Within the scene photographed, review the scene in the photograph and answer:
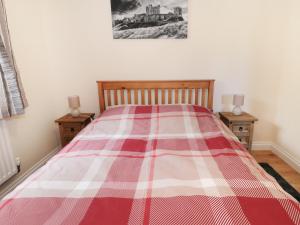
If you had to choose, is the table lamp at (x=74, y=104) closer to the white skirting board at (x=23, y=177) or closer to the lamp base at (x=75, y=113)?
the lamp base at (x=75, y=113)

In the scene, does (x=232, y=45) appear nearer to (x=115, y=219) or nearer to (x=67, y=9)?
(x=67, y=9)

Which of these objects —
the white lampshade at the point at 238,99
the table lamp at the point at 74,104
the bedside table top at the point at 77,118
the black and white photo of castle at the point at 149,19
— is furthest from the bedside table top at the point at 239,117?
the table lamp at the point at 74,104

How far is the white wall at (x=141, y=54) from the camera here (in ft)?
7.77

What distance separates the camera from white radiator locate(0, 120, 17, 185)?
72.4 inches

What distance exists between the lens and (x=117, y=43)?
2.53 m

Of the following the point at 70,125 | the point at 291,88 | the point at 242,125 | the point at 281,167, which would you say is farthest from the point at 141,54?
the point at 281,167

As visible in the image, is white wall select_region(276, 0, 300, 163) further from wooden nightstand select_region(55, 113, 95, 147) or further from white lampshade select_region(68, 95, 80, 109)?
white lampshade select_region(68, 95, 80, 109)

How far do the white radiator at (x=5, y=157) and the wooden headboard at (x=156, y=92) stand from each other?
1051 mm

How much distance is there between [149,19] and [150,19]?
0.01m

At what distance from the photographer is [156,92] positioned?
2562 millimetres

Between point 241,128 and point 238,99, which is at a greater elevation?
point 238,99

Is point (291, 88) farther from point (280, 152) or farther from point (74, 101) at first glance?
point (74, 101)

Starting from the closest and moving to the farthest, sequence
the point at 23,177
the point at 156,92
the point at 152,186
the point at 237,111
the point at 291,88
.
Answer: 1. the point at 152,186
2. the point at 23,177
3. the point at 291,88
4. the point at 237,111
5. the point at 156,92

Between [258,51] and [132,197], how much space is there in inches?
91.8
